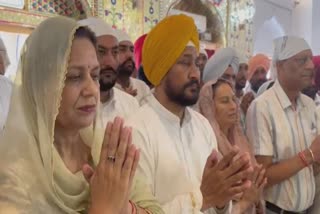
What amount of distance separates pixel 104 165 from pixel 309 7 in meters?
7.97

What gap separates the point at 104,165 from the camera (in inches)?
43.6

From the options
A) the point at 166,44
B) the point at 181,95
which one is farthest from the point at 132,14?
the point at 181,95

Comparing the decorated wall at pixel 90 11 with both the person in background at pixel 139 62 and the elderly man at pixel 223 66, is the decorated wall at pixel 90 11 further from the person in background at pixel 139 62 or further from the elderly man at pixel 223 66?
the elderly man at pixel 223 66

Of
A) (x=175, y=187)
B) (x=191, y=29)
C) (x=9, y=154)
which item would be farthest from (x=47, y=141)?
(x=191, y=29)

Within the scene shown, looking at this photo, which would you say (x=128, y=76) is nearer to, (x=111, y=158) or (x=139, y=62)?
(x=139, y=62)

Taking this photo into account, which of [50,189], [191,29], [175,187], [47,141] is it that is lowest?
[175,187]

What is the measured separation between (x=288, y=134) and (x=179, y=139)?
2.60ft

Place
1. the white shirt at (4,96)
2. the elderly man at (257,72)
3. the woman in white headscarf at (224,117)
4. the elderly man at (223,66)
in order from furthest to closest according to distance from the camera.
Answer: the elderly man at (257,72) < the elderly man at (223,66) < the white shirt at (4,96) < the woman in white headscarf at (224,117)

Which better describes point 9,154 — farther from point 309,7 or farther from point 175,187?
point 309,7

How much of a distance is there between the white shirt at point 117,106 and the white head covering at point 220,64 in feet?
2.12

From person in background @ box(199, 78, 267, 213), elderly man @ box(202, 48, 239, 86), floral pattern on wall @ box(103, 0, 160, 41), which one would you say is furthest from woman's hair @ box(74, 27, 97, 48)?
floral pattern on wall @ box(103, 0, 160, 41)

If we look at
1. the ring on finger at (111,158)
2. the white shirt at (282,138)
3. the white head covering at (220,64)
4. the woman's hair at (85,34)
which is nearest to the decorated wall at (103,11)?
the white head covering at (220,64)

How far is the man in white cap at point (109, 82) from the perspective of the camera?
2.49m

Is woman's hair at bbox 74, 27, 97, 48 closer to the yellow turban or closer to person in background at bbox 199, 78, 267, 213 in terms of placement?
the yellow turban
